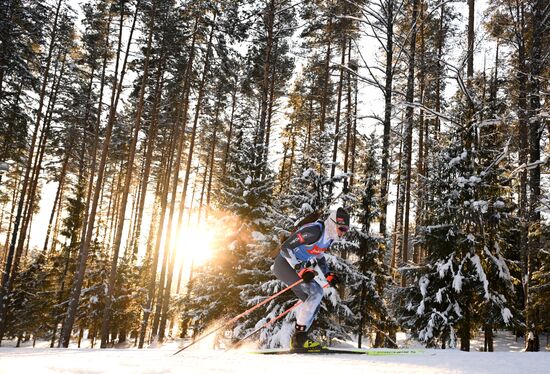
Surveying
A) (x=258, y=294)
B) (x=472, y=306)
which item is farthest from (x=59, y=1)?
(x=472, y=306)

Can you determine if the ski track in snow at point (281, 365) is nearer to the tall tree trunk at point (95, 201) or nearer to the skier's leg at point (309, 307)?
the skier's leg at point (309, 307)

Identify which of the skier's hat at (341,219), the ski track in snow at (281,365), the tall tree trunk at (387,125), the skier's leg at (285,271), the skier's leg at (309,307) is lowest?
the ski track in snow at (281,365)

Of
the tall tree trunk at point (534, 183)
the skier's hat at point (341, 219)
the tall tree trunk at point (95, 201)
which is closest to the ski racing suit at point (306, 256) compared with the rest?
the skier's hat at point (341, 219)

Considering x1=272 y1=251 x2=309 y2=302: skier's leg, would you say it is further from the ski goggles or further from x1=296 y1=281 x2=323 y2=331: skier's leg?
the ski goggles

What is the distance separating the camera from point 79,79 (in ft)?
89.8

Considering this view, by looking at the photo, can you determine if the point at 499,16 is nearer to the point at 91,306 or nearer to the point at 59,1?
the point at 59,1

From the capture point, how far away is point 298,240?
597 cm

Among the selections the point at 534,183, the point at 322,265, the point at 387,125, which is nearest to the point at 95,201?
the point at 387,125

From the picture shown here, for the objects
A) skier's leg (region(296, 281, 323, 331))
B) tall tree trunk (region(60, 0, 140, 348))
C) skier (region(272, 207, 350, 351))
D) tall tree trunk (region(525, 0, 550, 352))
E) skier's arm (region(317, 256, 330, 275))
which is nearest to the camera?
skier (region(272, 207, 350, 351))

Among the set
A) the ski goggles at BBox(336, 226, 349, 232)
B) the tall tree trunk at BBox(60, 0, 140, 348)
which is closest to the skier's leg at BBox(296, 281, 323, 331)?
the ski goggles at BBox(336, 226, 349, 232)

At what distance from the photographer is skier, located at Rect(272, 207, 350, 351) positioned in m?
5.84

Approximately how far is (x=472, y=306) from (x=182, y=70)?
2102 centimetres

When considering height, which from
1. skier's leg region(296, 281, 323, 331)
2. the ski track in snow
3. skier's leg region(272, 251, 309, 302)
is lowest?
the ski track in snow

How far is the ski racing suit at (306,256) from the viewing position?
5.88 meters
